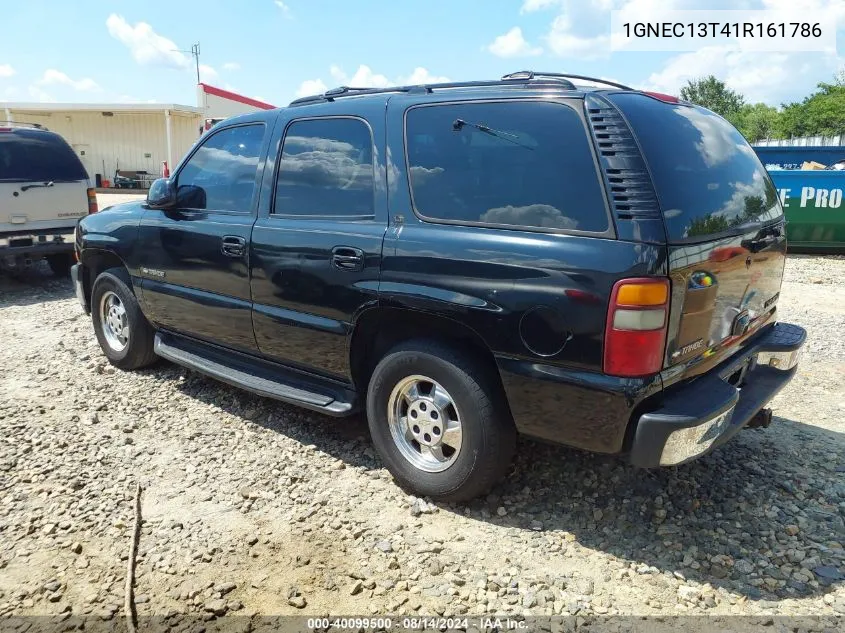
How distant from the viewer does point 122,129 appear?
27406 mm

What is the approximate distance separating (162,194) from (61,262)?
18.0ft

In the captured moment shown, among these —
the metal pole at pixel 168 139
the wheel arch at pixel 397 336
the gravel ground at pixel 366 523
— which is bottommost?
the gravel ground at pixel 366 523

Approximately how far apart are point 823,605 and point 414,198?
245cm

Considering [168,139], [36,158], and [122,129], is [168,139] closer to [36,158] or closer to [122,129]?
[122,129]

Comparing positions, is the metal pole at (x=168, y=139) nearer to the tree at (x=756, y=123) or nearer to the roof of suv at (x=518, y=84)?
the roof of suv at (x=518, y=84)

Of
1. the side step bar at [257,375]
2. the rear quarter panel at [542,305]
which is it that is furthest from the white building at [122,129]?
the rear quarter panel at [542,305]

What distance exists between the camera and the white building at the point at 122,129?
87.8 ft

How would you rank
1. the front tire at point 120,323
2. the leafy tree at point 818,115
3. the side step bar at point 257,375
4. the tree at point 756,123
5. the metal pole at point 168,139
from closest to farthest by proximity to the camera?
1. the side step bar at point 257,375
2. the front tire at point 120,323
3. the metal pole at point 168,139
4. the leafy tree at point 818,115
5. the tree at point 756,123

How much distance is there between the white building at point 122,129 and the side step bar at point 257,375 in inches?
955

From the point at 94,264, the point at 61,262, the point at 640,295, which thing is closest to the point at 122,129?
the point at 61,262

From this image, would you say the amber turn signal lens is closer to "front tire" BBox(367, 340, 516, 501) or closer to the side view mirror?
"front tire" BBox(367, 340, 516, 501)

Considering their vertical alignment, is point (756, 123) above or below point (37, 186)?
above

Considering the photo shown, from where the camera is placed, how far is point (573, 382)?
2625 mm

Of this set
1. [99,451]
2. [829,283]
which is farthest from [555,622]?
[829,283]
